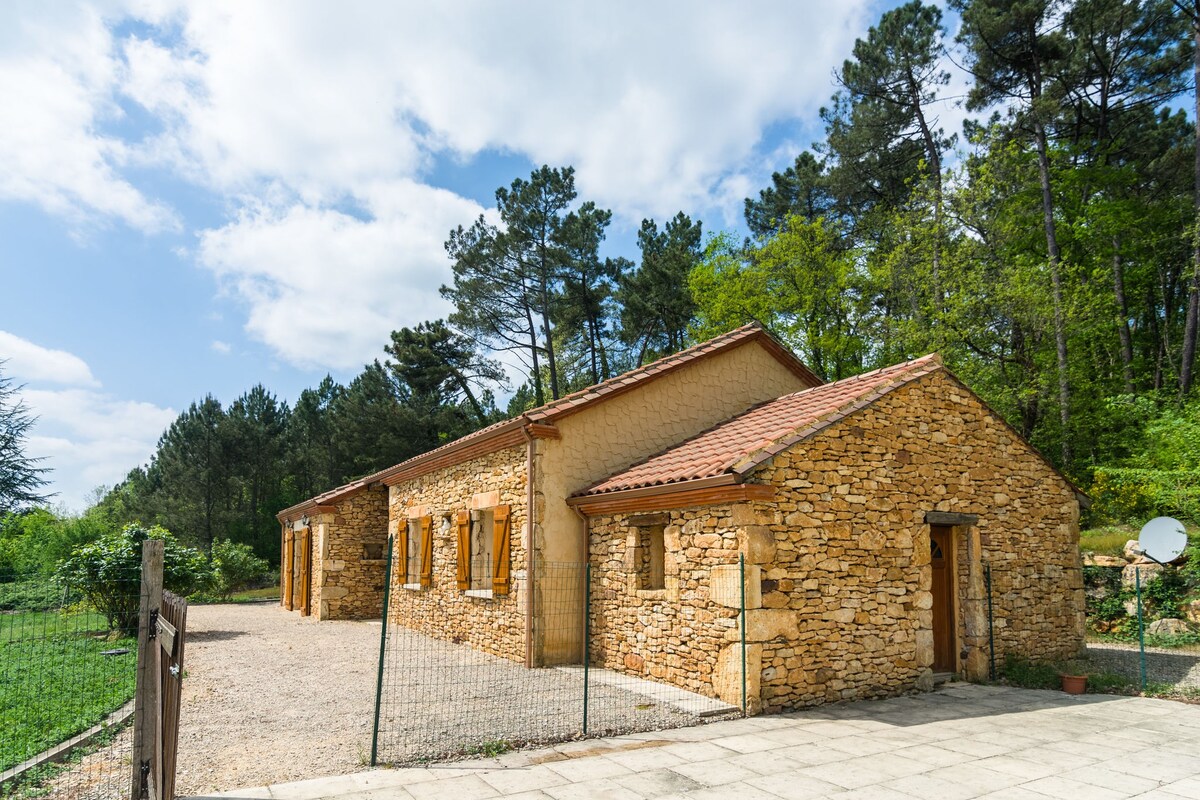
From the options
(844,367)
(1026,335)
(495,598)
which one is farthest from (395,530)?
(1026,335)

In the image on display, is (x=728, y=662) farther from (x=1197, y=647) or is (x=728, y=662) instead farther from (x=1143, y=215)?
(x=1143, y=215)

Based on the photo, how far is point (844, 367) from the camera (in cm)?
2347

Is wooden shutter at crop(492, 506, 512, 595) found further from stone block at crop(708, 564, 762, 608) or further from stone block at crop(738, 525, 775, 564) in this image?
stone block at crop(738, 525, 775, 564)

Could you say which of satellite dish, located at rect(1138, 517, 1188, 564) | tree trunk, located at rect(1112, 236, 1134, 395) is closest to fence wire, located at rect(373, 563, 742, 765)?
satellite dish, located at rect(1138, 517, 1188, 564)

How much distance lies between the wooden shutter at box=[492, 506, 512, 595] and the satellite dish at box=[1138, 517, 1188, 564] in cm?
1033

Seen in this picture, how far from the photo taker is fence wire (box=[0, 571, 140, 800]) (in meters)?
5.18

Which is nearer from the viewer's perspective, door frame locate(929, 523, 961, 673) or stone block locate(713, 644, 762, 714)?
stone block locate(713, 644, 762, 714)

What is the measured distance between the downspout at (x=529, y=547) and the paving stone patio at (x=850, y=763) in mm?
Result: 3737

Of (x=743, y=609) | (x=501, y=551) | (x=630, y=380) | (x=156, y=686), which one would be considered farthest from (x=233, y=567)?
(x=156, y=686)

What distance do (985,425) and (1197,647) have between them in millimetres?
5575

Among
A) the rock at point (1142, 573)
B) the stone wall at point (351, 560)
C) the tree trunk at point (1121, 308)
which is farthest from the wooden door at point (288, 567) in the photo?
the tree trunk at point (1121, 308)

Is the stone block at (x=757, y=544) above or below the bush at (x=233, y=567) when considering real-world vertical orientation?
above

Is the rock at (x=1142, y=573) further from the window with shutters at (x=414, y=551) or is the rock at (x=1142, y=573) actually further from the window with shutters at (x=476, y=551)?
the window with shutters at (x=414, y=551)

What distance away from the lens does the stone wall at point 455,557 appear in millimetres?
10820
